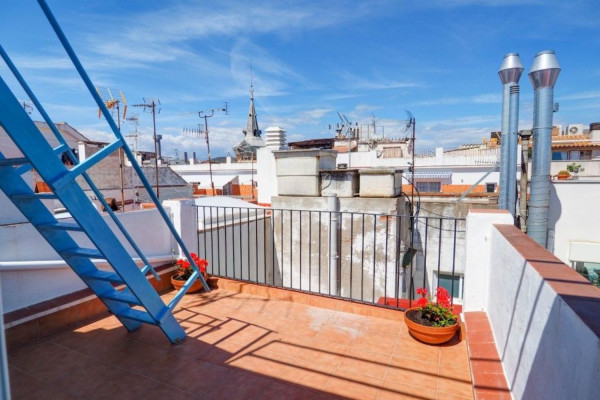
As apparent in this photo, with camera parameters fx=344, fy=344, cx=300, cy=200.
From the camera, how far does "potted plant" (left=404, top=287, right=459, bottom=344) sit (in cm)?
320

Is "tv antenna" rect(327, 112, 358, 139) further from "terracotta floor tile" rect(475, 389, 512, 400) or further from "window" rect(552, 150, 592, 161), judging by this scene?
"terracotta floor tile" rect(475, 389, 512, 400)

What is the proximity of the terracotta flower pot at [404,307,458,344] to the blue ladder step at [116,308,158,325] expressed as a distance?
2424mm

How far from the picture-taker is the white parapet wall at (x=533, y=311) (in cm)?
113

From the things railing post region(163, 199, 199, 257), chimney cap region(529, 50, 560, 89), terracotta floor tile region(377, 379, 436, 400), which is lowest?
terracotta floor tile region(377, 379, 436, 400)

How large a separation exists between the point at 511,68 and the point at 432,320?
756 cm

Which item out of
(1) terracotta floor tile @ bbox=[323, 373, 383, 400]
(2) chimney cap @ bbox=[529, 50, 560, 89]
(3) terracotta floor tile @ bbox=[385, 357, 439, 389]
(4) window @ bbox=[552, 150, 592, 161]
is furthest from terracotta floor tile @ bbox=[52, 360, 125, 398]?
(4) window @ bbox=[552, 150, 592, 161]

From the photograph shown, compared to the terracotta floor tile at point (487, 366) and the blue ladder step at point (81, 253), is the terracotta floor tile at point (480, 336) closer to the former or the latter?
the terracotta floor tile at point (487, 366)

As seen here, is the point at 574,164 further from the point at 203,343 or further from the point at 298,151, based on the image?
the point at 203,343

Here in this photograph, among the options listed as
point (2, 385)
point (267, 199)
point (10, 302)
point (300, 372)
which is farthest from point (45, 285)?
point (267, 199)

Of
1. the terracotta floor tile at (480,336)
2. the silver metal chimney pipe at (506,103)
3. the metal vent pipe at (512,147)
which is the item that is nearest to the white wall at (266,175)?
the silver metal chimney pipe at (506,103)

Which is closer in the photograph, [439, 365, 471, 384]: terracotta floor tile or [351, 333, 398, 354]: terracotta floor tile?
[439, 365, 471, 384]: terracotta floor tile

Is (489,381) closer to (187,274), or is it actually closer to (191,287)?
(191,287)

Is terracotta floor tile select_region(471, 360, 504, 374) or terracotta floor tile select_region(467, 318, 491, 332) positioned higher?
terracotta floor tile select_region(467, 318, 491, 332)

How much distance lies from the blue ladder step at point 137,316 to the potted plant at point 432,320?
2.42m
